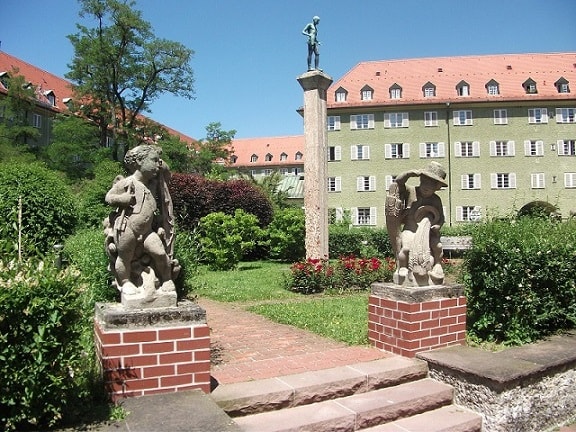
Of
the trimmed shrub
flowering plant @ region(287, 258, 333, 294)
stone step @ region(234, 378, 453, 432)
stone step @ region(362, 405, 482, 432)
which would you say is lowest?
stone step @ region(362, 405, 482, 432)

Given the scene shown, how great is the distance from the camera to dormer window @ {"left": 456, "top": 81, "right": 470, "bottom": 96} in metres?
40.8

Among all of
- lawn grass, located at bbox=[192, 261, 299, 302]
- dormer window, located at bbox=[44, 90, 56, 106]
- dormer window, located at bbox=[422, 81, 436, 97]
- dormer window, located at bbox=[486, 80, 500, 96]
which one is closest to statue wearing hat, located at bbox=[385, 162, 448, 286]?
lawn grass, located at bbox=[192, 261, 299, 302]

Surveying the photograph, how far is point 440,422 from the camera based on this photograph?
13.3ft

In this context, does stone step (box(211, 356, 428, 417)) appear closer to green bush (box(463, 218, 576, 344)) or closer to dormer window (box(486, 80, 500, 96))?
green bush (box(463, 218, 576, 344))

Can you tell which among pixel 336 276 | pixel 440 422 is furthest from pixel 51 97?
Answer: pixel 440 422

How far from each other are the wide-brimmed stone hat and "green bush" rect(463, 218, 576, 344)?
102 cm

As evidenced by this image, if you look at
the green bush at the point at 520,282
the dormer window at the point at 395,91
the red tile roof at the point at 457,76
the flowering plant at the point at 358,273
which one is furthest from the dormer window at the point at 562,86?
the green bush at the point at 520,282

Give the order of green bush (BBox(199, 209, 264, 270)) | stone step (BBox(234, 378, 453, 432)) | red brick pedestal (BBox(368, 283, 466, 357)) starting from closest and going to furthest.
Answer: stone step (BBox(234, 378, 453, 432)) → red brick pedestal (BBox(368, 283, 466, 357)) → green bush (BBox(199, 209, 264, 270))

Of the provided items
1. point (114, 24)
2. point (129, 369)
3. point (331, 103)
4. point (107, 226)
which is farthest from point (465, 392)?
point (331, 103)

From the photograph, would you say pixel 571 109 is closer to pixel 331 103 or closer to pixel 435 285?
pixel 331 103

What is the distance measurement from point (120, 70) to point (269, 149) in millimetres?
43080

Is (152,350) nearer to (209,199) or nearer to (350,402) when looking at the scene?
(350,402)

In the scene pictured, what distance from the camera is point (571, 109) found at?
3947 cm

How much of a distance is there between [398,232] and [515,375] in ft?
5.69
